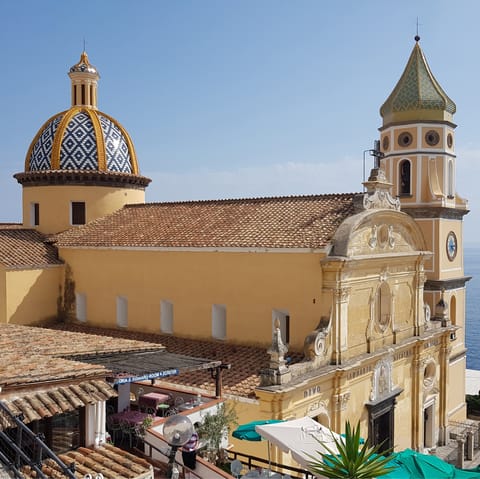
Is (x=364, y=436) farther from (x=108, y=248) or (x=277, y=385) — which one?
(x=108, y=248)

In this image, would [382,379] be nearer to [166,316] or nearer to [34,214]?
[166,316]

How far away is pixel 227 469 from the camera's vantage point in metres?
11.9

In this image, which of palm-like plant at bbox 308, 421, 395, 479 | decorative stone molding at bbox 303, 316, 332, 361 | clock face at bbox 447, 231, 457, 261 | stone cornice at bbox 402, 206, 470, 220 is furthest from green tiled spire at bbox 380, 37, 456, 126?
palm-like plant at bbox 308, 421, 395, 479

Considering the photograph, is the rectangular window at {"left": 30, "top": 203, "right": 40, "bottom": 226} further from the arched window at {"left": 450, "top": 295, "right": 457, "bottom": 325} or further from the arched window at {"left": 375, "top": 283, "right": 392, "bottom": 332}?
the arched window at {"left": 450, "top": 295, "right": 457, "bottom": 325}

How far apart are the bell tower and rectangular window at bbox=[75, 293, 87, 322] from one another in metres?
14.4

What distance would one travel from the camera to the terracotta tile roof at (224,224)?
58.3 ft

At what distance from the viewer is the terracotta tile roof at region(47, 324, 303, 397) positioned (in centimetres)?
1535

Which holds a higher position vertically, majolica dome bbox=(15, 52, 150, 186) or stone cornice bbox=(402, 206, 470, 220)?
majolica dome bbox=(15, 52, 150, 186)

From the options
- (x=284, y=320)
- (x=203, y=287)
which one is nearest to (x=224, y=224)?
(x=203, y=287)

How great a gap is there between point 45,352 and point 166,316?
322 inches

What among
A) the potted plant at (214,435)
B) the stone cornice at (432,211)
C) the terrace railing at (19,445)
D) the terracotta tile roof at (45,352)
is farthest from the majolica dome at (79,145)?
the terrace railing at (19,445)

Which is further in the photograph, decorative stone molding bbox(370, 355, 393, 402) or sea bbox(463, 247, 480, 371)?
sea bbox(463, 247, 480, 371)

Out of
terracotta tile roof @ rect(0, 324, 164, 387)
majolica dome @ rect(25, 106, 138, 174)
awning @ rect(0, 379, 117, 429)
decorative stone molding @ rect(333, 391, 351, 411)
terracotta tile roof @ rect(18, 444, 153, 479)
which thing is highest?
majolica dome @ rect(25, 106, 138, 174)

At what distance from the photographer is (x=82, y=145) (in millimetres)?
24562
